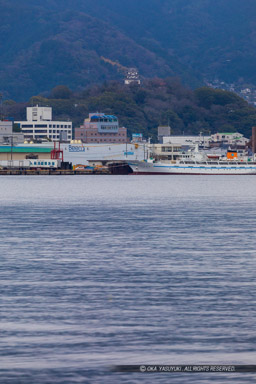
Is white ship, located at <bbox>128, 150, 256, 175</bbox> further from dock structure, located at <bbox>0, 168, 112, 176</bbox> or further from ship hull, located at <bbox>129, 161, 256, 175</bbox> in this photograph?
dock structure, located at <bbox>0, 168, 112, 176</bbox>

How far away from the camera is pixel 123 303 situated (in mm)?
21188

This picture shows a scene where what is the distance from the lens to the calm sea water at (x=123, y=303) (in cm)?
1538

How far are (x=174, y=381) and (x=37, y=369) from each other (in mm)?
2570

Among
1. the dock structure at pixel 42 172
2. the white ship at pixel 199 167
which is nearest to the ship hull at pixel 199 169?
the white ship at pixel 199 167

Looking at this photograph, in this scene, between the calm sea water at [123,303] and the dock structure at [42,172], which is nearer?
the calm sea water at [123,303]

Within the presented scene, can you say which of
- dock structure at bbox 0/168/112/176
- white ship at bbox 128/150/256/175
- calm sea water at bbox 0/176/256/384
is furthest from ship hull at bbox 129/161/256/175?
calm sea water at bbox 0/176/256/384

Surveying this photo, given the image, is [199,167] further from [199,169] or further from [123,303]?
[123,303]

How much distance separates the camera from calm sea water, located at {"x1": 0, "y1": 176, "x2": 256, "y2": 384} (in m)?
15.4

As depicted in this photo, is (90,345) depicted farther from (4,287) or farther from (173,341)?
(4,287)

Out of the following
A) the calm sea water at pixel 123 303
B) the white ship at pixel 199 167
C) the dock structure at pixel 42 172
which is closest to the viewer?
the calm sea water at pixel 123 303

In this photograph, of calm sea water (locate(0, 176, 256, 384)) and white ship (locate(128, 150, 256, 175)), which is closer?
calm sea water (locate(0, 176, 256, 384))

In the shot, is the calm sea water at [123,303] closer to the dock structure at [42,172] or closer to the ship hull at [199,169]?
the dock structure at [42,172]

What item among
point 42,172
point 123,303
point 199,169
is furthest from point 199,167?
point 123,303

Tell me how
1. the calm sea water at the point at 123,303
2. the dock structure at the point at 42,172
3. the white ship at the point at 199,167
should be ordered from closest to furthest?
the calm sea water at the point at 123,303
the dock structure at the point at 42,172
the white ship at the point at 199,167
